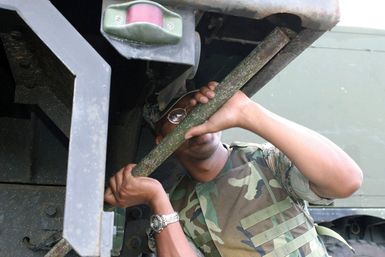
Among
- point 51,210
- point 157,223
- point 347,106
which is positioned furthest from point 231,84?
point 347,106

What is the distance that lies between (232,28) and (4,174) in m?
1.02

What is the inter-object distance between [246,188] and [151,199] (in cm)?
41

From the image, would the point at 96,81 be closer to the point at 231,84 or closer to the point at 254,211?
the point at 231,84

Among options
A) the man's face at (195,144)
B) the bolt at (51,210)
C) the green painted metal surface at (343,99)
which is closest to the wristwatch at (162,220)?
the man's face at (195,144)

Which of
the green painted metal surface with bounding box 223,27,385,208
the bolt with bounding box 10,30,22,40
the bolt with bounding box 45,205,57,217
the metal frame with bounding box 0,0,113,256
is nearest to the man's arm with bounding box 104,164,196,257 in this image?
the bolt with bounding box 45,205,57,217

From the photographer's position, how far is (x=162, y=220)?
201 cm

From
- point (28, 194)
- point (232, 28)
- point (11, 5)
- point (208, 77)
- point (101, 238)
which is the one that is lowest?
point (28, 194)

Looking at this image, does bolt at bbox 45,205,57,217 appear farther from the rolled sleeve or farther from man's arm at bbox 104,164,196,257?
the rolled sleeve

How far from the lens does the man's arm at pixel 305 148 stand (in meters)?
1.79

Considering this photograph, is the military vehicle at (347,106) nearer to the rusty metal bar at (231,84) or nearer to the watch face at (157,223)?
the watch face at (157,223)

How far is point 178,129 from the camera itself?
5.53 ft

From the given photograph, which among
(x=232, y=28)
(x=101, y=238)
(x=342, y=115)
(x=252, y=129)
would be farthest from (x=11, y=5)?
(x=342, y=115)

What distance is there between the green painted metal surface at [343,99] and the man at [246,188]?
41.1 inches

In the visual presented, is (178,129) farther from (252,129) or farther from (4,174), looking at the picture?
(4,174)
